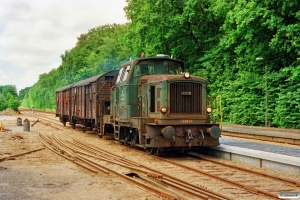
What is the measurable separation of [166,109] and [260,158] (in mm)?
3354

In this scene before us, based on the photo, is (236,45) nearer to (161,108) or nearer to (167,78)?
(167,78)

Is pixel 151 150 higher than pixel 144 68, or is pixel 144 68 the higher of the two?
pixel 144 68

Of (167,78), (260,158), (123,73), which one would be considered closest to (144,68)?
(123,73)

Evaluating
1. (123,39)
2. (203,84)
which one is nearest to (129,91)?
(203,84)

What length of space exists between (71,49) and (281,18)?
68.1 metres

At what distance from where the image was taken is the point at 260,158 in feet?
37.6

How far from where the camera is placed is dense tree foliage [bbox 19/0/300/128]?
2486cm

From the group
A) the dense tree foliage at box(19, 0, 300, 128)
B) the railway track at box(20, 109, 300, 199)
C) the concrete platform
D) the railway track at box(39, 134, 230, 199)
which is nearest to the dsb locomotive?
the concrete platform

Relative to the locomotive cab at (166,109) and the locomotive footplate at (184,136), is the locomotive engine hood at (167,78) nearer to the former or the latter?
the locomotive cab at (166,109)

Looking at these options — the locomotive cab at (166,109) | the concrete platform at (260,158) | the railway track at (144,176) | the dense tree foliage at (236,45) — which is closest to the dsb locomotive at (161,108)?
the locomotive cab at (166,109)

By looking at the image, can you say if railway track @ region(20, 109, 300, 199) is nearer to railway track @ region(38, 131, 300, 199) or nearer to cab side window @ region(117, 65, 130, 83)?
railway track @ region(38, 131, 300, 199)

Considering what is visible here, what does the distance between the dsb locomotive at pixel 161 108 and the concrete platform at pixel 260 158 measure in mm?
580

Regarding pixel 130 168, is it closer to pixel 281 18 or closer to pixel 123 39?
→ pixel 281 18

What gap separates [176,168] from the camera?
11.6 m
